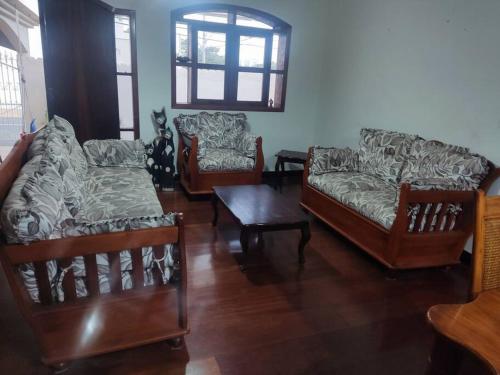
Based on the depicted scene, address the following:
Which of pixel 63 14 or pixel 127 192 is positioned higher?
pixel 63 14

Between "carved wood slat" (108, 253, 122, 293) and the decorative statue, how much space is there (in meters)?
2.63

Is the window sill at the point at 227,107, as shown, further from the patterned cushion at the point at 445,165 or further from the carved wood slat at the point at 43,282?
the carved wood slat at the point at 43,282

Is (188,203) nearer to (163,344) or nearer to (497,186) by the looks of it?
(163,344)

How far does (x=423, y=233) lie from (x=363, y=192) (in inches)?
23.1

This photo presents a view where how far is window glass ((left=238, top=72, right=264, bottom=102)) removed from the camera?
449 cm

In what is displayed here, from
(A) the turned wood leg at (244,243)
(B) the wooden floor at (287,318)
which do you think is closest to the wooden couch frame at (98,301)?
(B) the wooden floor at (287,318)

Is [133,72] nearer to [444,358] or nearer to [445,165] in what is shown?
[445,165]

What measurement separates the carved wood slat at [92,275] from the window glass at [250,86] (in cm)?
356

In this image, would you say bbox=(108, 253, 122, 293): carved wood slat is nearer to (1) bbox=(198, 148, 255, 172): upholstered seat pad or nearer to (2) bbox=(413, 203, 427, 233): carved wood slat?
(2) bbox=(413, 203, 427, 233): carved wood slat

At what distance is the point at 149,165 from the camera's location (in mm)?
4008

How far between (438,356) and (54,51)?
3.96 m

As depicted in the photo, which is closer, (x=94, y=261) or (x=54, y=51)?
(x=94, y=261)

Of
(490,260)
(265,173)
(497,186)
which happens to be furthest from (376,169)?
(490,260)

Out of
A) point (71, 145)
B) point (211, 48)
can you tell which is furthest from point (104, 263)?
point (211, 48)
